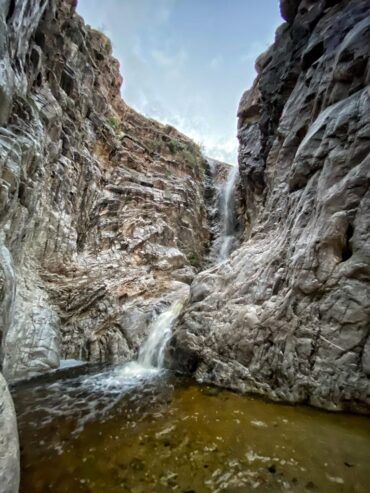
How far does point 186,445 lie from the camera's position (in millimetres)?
4094

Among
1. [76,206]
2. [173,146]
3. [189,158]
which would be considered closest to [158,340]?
[76,206]

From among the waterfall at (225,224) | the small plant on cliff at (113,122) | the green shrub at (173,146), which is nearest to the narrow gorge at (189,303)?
the small plant on cliff at (113,122)

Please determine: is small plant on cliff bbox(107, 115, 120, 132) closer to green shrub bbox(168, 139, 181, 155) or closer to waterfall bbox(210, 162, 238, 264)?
green shrub bbox(168, 139, 181, 155)

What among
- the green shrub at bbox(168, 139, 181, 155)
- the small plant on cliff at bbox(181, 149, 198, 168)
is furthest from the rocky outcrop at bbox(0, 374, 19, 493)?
the small plant on cliff at bbox(181, 149, 198, 168)

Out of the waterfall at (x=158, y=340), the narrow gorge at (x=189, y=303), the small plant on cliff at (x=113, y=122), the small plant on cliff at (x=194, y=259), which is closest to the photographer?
the narrow gorge at (x=189, y=303)

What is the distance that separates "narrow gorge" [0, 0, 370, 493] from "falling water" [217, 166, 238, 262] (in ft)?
15.9

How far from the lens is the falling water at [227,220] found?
20.5 metres

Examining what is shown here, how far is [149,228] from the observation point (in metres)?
17.2

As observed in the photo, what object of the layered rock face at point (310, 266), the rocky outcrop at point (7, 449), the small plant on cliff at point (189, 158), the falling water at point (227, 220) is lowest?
the rocky outcrop at point (7, 449)

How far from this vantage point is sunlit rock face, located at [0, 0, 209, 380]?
25.2 feet

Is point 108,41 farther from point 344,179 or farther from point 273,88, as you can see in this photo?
point 344,179

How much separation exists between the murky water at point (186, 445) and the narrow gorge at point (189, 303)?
1.2 inches

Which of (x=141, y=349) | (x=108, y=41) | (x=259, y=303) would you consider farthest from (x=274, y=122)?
(x=108, y=41)

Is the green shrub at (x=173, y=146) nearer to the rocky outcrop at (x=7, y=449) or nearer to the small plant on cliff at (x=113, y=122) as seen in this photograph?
the small plant on cliff at (x=113, y=122)
